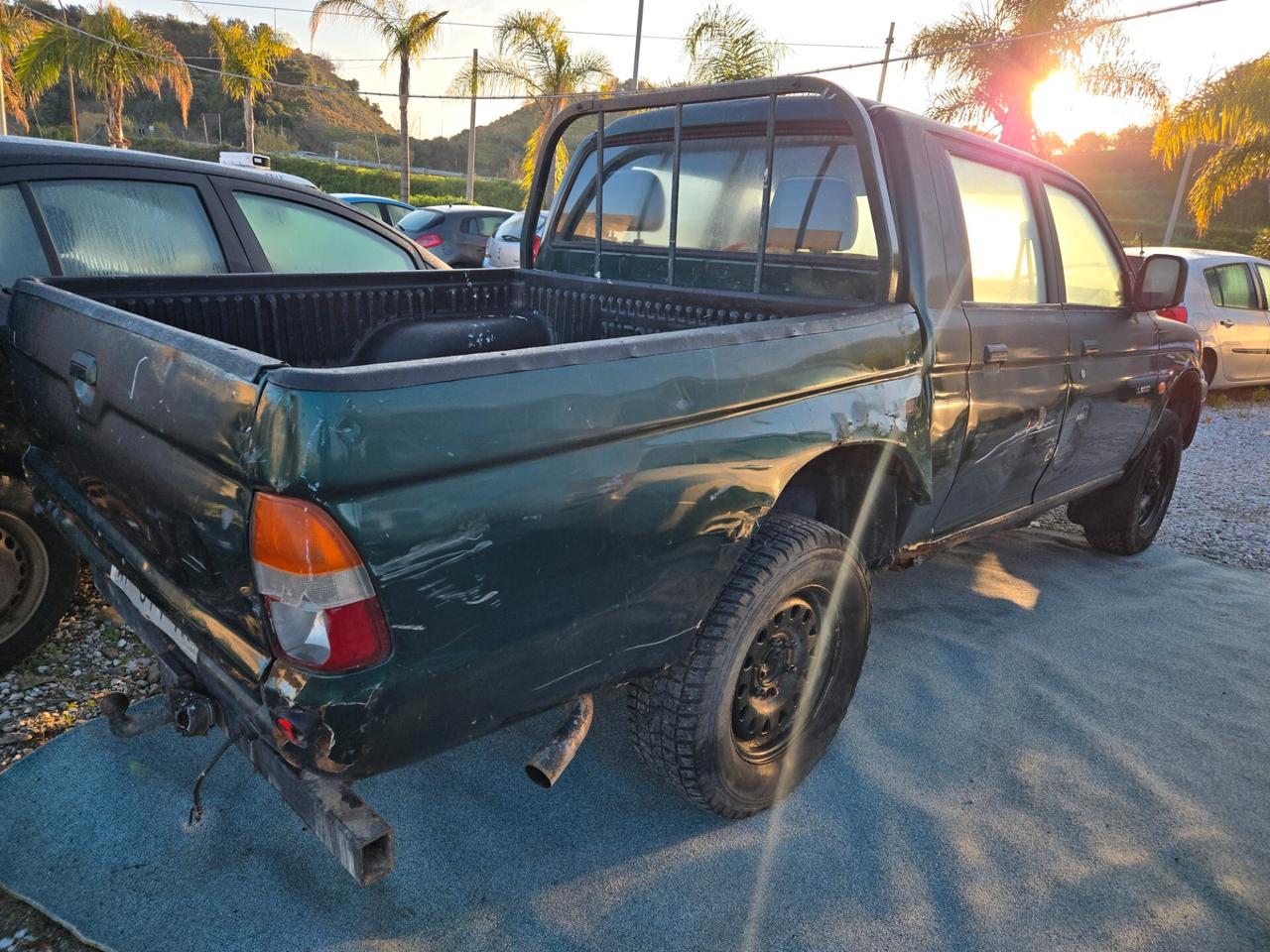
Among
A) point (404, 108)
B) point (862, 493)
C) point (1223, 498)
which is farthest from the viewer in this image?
point (404, 108)

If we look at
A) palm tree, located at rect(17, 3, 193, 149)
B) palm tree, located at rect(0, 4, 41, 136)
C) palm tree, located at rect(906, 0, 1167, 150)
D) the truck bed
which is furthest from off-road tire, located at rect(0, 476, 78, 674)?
palm tree, located at rect(17, 3, 193, 149)

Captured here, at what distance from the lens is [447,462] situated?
4.91 ft

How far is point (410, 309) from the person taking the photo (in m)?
3.39

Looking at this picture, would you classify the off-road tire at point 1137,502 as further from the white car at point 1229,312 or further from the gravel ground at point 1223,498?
the white car at point 1229,312

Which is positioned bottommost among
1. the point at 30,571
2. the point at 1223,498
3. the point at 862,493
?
the point at 1223,498

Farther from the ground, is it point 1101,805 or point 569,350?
point 569,350

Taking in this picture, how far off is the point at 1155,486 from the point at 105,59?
3068cm

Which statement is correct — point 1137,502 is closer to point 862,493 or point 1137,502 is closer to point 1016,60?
point 862,493

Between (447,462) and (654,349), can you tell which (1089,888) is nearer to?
(654,349)

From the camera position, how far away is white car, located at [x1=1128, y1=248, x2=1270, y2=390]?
866 cm

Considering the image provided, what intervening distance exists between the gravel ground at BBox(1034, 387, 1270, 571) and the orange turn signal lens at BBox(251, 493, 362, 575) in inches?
190

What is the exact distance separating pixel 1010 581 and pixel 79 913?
3941mm

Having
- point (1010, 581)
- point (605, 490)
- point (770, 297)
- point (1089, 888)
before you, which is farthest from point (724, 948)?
point (1010, 581)

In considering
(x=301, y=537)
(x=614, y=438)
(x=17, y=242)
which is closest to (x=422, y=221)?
(x=17, y=242)
